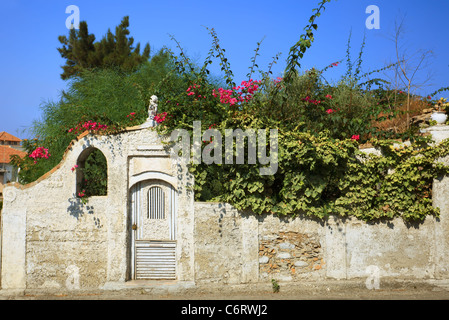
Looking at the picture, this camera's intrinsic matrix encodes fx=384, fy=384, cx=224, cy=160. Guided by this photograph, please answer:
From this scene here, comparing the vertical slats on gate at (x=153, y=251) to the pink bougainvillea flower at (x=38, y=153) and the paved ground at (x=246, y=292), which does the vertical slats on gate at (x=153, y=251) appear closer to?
the paved ground at (x=246, y=292)

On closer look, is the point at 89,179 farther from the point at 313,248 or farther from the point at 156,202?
the point at 313,248

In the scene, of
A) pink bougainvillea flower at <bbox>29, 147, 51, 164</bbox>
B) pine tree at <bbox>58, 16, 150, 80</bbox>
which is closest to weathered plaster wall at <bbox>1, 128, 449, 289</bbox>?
pink bougainvillea flower at <bbox>29, 147, 51, 164</bbox>

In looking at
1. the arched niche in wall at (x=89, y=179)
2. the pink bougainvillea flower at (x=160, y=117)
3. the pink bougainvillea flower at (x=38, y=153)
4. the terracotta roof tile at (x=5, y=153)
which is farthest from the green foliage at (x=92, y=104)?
the terracotta roof tile at (x=5, y=153)

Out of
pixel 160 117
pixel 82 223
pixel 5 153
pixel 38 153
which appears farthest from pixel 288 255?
pixel 5 153

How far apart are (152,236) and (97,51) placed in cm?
1555

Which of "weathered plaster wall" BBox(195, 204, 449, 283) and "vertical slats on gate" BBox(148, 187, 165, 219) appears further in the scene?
"vertical slats on gate" BBox(148, 187, 165, 219)

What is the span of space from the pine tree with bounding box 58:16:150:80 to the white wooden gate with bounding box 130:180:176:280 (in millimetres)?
13316

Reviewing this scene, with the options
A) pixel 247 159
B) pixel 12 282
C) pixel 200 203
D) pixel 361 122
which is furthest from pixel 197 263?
pixel 361 122

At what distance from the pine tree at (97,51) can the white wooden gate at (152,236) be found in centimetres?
1332

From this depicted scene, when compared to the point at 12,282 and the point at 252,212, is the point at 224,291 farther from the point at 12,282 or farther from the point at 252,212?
the point at 12,282

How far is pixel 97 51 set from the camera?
20.3m

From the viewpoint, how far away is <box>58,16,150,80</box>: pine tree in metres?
20.0

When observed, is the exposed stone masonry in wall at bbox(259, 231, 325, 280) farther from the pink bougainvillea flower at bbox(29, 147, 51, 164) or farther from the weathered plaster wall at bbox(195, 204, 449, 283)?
the pink bougainvillea flower at bbox(29, 147, 51, 164)

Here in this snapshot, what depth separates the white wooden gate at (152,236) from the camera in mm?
7613
